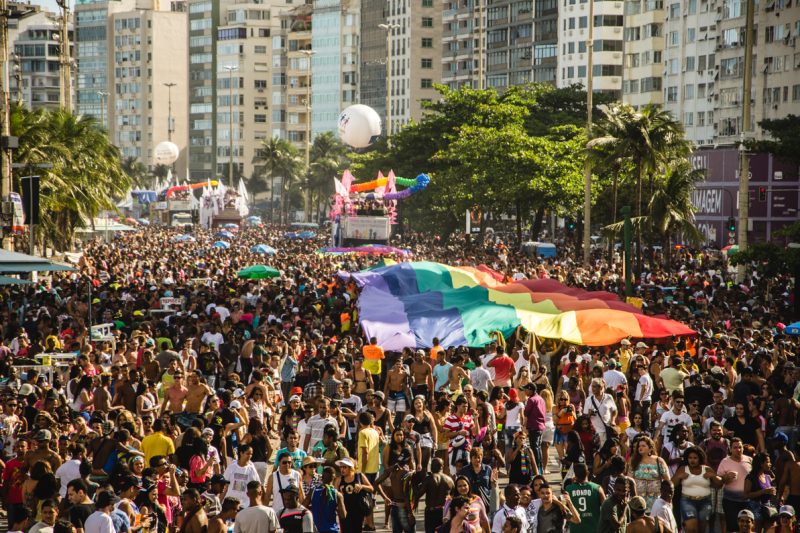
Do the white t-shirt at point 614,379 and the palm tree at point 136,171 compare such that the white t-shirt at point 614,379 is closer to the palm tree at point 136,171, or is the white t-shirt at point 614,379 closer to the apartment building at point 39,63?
the palm tree at point 136,171

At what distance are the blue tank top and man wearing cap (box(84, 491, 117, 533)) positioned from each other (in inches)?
84.6

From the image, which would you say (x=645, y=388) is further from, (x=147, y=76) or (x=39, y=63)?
(x=39, y=63)

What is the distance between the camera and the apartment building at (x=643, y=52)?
108 m

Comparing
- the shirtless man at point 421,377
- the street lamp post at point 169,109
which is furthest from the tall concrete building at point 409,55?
the shirtless man at point 421,377

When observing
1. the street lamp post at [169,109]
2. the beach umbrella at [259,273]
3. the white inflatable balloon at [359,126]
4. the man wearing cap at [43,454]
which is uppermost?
the street lamp post at [169,109]

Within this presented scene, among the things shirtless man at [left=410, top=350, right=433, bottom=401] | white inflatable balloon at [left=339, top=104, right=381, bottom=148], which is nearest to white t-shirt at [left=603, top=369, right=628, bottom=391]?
shirtless man at [left=410, top=350, right=433, bottom=401]

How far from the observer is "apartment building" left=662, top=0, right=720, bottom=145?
3711 inches

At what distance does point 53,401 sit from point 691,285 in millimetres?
25794

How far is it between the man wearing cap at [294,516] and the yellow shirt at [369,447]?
10.4 feet

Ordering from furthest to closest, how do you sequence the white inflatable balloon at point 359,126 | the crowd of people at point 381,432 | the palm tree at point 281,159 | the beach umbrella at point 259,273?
the palm tree at point 281,159, the white inflatable balloon at point 359,126, the beach umbrella at point 259,273, the crowd of people at point 381,432

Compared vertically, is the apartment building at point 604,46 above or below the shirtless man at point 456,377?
above

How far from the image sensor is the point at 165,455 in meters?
14.7

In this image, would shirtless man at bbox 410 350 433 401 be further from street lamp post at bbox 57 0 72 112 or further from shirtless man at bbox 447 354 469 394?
street lamp post at bbox 57 0 72 112

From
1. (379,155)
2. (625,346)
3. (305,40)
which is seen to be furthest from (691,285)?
(305,40)
